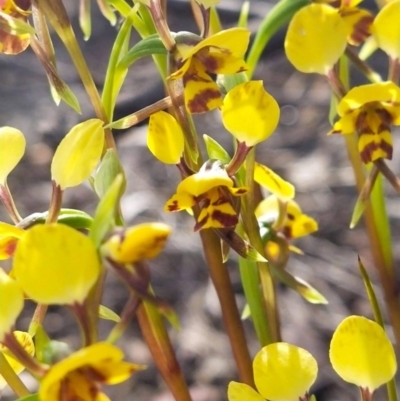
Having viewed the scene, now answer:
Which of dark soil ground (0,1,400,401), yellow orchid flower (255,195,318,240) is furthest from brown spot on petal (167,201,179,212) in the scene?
dark soil ground (0,1,400,401)

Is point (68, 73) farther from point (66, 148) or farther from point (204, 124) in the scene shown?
point (66, 148)

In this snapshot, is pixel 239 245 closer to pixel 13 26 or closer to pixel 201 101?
pixel 201 101

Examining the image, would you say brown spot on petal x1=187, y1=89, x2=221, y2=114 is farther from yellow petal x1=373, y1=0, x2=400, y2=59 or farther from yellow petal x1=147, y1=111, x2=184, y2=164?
yellow petal x1=373, y1=0, x2=400, y2=59

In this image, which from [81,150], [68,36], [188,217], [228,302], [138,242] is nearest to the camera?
[138,242]

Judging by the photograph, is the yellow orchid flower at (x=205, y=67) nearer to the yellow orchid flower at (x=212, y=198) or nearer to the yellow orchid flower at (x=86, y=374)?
the yellow orchid flower at (x=212, y=198)

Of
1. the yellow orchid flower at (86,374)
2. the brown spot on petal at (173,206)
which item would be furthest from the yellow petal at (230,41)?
the yellow orchid flower at (86,374)

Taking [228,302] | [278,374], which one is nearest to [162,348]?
[228,302]

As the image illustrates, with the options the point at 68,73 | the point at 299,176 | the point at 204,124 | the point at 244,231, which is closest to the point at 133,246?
the point at 244,231
